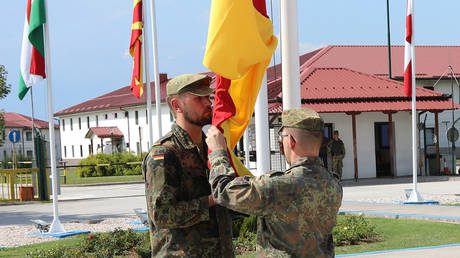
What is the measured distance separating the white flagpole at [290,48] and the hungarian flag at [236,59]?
1.95m

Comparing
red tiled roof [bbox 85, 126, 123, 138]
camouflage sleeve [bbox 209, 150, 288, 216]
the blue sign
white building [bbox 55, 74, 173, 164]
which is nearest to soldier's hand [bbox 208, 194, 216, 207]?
camouflage sleeve [bbox 209, 150, 288, 216]

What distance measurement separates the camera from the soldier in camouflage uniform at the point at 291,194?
3.39 metres

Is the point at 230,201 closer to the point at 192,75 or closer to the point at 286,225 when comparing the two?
the point at 286,225

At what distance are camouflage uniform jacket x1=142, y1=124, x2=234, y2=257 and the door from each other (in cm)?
2710

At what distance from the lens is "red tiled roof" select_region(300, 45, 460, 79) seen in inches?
1692

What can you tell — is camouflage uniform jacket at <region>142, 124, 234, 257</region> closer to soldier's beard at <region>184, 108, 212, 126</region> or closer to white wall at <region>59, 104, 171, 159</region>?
soldier's beard at <region>184, 108, 212, 126</region>

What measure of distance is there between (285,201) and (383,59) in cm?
4430

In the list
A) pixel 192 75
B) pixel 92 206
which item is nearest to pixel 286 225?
pixel 192 75

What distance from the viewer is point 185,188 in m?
3.70

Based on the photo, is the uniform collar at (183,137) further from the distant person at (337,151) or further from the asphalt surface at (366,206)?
the distant person at (337,151)

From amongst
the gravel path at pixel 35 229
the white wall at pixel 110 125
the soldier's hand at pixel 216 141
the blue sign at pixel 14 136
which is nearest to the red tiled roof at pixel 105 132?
the white wall at pixel 110 125

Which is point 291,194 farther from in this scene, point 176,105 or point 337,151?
point 337,151

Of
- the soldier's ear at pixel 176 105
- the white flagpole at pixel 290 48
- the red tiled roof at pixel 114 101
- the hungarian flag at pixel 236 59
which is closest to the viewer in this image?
the soldier's ear at pixel 176 105

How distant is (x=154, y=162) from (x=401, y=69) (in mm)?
42440
